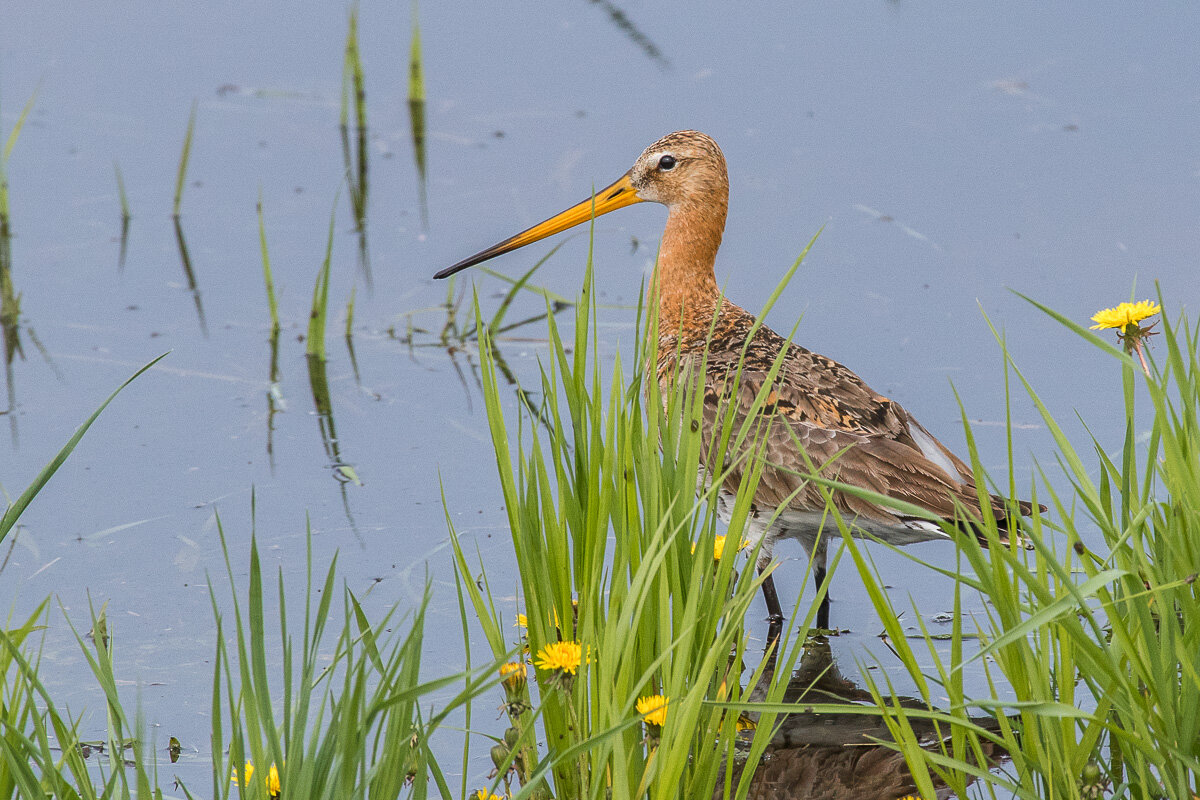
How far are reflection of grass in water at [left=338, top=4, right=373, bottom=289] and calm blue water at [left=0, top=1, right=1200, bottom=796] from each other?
75 millimetres

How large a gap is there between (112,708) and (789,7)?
761cm

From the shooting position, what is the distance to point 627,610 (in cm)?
258

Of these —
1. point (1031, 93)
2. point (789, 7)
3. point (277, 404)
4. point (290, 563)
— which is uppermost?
point (789, 7)

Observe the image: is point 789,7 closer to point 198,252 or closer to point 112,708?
point 198,252

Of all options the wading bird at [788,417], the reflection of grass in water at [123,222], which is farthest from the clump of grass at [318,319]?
the reflection of grass in water at [123,222]

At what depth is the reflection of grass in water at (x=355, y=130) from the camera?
7586 millimetres

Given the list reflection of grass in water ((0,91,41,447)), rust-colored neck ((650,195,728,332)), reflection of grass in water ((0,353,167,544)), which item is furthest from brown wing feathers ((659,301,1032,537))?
reflection of grass in water ((0,91,41,447))

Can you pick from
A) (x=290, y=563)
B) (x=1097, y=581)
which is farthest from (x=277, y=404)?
(x=1097, y=581)

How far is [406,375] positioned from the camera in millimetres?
6242

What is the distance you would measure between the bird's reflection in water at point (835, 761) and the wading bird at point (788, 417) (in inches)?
17.9

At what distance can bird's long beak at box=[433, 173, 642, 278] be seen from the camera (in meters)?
5.18

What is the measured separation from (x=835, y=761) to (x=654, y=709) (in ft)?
4.69

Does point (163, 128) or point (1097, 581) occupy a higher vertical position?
point (163, 128)

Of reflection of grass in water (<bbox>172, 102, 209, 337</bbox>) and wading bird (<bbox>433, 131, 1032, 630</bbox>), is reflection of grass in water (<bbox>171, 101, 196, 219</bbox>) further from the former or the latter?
wading bird (<bbox>433, 131, 1032, 630</bbox>)
